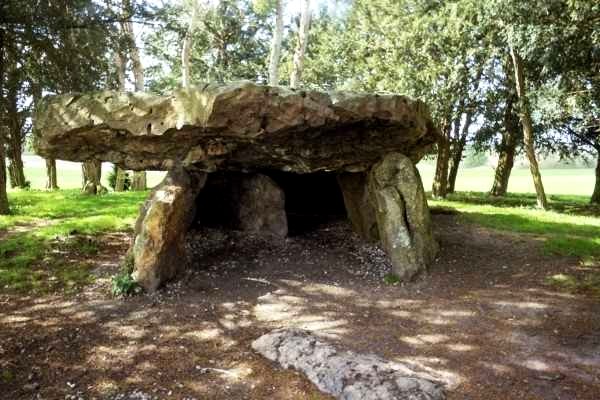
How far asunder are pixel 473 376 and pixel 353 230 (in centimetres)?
634

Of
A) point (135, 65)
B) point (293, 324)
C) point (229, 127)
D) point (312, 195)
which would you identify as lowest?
point (293, 324)

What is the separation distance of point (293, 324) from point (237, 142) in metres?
3.49

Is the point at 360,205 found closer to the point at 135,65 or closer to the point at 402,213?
the point at 402,213

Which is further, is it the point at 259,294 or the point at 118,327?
the point at 259,294

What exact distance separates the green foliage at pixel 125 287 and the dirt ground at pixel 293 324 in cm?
18

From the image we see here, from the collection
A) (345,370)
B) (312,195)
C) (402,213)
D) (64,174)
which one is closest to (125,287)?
(345,370)

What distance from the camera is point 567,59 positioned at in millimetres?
12977

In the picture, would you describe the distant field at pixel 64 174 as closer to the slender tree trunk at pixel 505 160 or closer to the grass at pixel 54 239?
the grass at pixel 54 239

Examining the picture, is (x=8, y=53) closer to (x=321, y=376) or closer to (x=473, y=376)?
(x=321, y=376)

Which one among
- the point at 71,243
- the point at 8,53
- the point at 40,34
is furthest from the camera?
the point at 8,53

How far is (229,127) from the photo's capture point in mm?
7762

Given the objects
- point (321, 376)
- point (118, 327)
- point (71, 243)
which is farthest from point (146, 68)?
point (321, 376)

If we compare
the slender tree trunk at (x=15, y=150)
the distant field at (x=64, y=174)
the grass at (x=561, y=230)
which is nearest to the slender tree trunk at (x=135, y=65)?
the slender tree trunk at (x=15, y=150)

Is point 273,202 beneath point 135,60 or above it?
beneath
